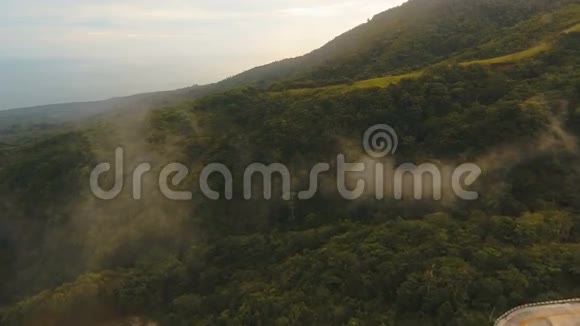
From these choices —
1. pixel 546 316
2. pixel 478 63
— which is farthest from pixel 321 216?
pixel 478 63

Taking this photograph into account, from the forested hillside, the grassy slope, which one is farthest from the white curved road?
the grassy slope

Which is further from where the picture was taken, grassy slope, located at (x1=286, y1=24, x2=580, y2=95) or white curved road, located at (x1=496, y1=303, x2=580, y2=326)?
grassy slope, located at (x1=286, y1=24, x2=580, y2=95)

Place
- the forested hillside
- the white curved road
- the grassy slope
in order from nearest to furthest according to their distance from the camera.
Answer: the white curved road, the forested hillside, the grassy slope

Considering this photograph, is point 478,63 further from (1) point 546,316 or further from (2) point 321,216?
(1) point 546,316

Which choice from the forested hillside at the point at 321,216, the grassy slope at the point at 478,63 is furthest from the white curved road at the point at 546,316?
the grassy slope at the point at 478,63

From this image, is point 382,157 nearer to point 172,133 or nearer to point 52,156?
point 172,133

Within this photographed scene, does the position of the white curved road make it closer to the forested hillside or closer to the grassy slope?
the forested hillside

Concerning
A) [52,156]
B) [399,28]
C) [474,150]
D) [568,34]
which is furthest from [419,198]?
[399,28]
